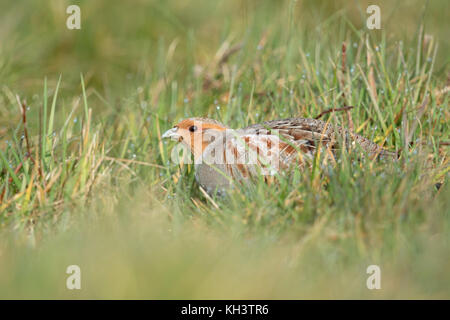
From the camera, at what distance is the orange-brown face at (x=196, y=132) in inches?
154

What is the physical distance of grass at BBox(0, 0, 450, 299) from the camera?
2592mm

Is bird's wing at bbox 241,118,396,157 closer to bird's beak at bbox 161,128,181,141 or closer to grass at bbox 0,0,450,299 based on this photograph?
grass at bbox 0,0,450,299

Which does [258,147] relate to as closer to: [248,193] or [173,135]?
[248,193]

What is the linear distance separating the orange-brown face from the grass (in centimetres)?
17

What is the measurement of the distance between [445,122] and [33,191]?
259cm

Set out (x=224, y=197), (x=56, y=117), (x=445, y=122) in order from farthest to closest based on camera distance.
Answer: (x=56, y=117)
(x=445, y=122)
(x=224, y=197)

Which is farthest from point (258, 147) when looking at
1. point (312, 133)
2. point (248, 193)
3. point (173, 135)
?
point (173, 135)

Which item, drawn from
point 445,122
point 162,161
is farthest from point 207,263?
point 445,122

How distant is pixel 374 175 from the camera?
3.20 meters

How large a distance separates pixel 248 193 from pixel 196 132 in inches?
29.6

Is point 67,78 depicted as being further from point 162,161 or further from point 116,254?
point 116,254

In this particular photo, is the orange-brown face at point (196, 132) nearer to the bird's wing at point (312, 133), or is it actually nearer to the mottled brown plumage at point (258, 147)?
the mottled brown plumage at point (258, 147)

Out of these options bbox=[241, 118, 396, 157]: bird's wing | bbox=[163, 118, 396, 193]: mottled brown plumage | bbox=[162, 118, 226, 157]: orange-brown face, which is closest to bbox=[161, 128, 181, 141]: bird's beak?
bbox=[162, 118, 226, 157]: orange-brown face
